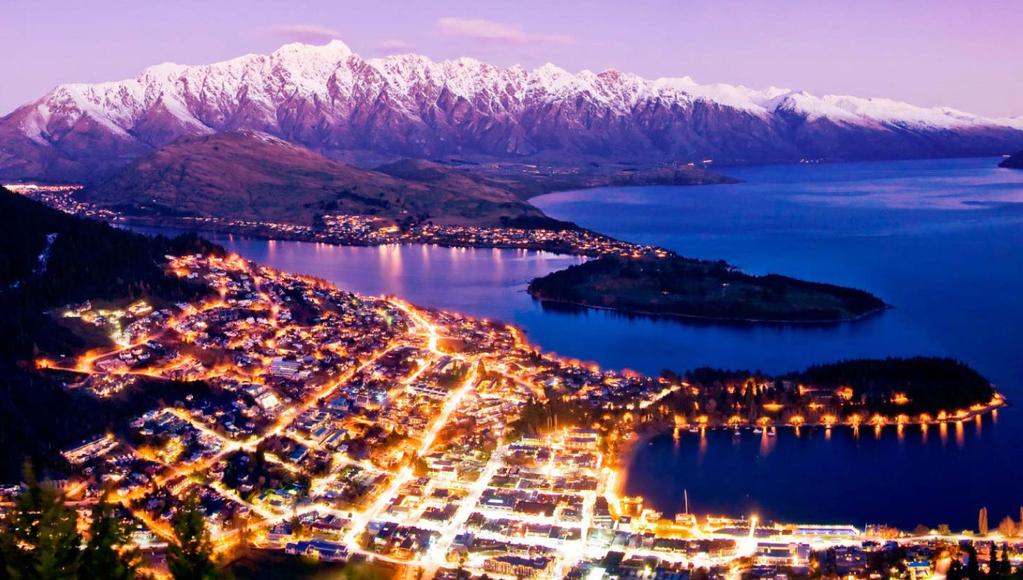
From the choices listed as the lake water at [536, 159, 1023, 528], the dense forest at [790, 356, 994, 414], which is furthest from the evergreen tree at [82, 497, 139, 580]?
the dense forest at [790, 356, 994, 414]

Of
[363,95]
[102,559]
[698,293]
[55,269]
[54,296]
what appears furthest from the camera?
[363,95]

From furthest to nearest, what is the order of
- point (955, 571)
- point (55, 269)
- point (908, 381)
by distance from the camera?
point (55, 269) → point (908, 381) → point (955, 571)

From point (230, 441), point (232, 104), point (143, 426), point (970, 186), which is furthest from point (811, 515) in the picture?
point (232, 104)

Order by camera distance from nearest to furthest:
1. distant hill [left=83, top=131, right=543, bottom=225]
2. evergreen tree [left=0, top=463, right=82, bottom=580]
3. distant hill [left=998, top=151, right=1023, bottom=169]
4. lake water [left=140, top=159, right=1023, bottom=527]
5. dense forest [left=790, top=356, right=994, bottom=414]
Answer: evergreen tree [left=0, top=463, right=82, bottom=580]
lake water [left=140, top=159, right=1023, bottom=527]
dense forest [left=790, top=356, right=994, bottom=414]
distant hill [left=83, top=131, right=543, bottom=225]
distant hill [left=998, top=151, right=1023, bottom=169]

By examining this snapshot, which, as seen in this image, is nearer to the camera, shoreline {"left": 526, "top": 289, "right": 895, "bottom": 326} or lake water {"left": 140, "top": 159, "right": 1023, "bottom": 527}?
lake water {"left": 140, "top": 159, "right": 1023, "bottom": 527}

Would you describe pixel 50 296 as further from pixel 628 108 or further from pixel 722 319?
pixel 628 108

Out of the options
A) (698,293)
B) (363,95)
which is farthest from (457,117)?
(698,293)

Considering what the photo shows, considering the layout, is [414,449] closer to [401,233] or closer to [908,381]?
[908,381]

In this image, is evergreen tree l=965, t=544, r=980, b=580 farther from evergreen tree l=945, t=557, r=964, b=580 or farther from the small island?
the small island
